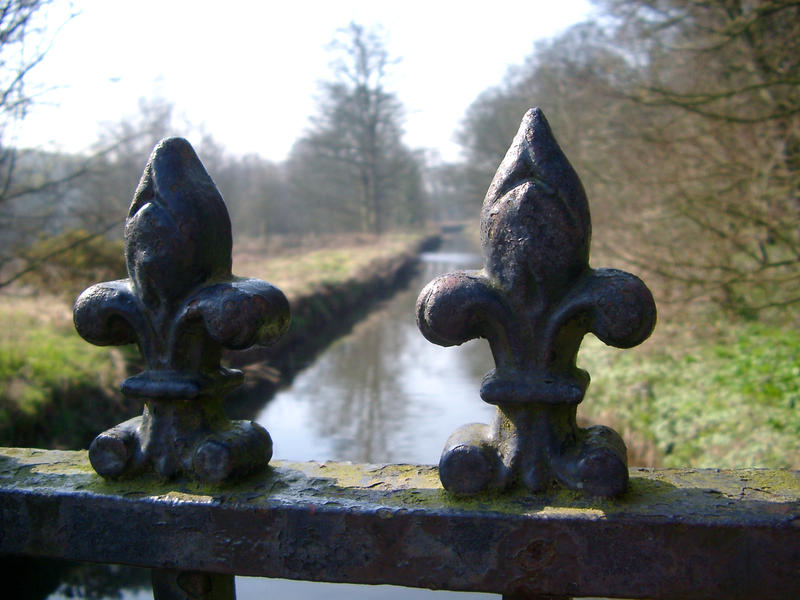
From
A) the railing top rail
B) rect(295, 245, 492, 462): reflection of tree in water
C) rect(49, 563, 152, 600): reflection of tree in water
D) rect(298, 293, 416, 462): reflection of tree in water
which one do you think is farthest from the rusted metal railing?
rect(298, 293, 416, 462): reflection of tree in water

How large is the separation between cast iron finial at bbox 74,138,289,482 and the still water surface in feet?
8.53

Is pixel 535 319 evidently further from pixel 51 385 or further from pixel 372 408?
pixel 372 408

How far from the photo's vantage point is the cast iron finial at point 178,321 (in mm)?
1569

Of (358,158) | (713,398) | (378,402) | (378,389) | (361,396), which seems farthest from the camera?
(358,158)

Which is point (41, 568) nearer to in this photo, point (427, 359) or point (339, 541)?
point (339, 541)

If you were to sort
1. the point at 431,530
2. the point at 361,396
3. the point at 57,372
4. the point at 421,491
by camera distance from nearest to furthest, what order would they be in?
the point at 431,530 < the point at 421,491 < the point at 57,372 < the point at 361,396

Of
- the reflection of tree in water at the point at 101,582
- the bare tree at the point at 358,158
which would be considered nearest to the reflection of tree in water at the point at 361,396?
the reflection of tree in water at the point at 101,582

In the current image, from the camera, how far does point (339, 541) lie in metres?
1.45

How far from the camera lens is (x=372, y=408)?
9516 millimetres

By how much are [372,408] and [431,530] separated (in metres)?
8.17

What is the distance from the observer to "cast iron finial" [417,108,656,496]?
1.44m

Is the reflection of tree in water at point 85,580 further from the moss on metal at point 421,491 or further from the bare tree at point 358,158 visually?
the bare tree at point 358,158

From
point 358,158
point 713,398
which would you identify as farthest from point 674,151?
point 358,158

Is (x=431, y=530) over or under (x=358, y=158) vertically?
under
